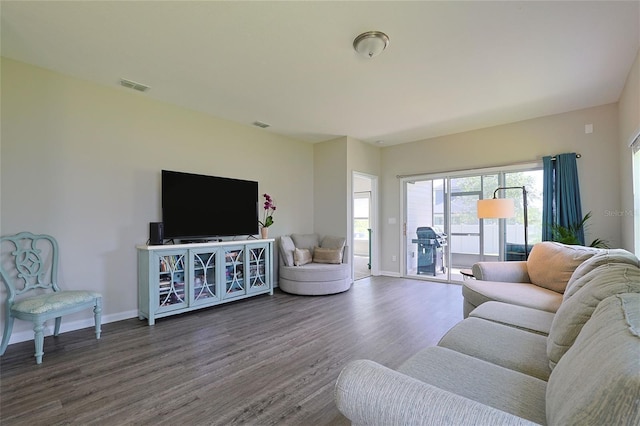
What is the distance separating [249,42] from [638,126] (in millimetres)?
3650

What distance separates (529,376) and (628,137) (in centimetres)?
349

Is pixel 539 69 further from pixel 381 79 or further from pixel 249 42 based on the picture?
pixel 249 42

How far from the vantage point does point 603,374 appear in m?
0.68

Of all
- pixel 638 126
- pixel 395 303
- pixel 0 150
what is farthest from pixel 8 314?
pixel 638 126

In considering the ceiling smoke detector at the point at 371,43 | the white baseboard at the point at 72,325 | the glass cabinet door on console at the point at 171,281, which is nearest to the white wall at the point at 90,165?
the white baseboard at the point at 72,325

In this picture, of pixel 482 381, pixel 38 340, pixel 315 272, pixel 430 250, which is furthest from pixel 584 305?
pixel 430 250

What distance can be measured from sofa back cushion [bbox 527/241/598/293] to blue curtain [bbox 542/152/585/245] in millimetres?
1481

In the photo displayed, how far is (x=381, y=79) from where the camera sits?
3068 mm

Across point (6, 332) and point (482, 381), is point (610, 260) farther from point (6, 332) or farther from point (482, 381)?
point (6, 332)

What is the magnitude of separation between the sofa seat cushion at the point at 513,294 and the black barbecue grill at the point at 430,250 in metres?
2.48

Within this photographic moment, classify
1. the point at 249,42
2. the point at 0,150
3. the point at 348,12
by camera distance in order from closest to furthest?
the point at 348,12 → the point at 249,42 → the point at 0,150

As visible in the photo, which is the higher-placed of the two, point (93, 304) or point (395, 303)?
point (93, 304)

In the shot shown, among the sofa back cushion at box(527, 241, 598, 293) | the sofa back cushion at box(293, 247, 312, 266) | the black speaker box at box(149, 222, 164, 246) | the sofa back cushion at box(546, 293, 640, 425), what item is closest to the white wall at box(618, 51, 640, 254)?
the sofa back cushion at box(527, 241, 598, 293)

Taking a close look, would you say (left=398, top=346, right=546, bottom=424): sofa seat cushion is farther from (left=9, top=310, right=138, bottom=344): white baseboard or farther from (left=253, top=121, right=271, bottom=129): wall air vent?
(left=253, top=121, right=271, bottom=129): wall air vent
